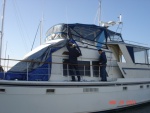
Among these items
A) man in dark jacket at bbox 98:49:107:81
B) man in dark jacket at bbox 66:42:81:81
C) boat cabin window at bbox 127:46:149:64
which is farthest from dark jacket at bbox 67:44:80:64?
boat cabin window at bbox 127:46:149:64

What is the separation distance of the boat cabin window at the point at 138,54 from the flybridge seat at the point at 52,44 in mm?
791

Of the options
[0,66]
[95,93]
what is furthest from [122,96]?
[0,66]

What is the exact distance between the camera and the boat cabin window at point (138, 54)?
9845 millimetres

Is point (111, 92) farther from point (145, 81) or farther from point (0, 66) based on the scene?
point (0, 66)

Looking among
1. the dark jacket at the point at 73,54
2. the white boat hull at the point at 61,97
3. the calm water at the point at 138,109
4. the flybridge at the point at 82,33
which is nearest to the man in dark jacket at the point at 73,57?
the dark jacket at the point at 73,54

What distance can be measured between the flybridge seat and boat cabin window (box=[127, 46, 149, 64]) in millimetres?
791

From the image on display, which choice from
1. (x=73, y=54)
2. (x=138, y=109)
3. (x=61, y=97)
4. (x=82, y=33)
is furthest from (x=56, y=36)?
(x=138, y=109)

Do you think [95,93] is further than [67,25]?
No

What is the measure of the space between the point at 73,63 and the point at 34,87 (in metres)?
1.90

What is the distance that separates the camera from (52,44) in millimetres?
7695

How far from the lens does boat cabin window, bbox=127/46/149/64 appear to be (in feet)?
32.3

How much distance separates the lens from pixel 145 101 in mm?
10047

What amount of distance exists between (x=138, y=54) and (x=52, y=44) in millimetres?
5148

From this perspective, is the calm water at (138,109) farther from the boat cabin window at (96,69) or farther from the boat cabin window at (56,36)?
the boat cabin window at (56,36)
